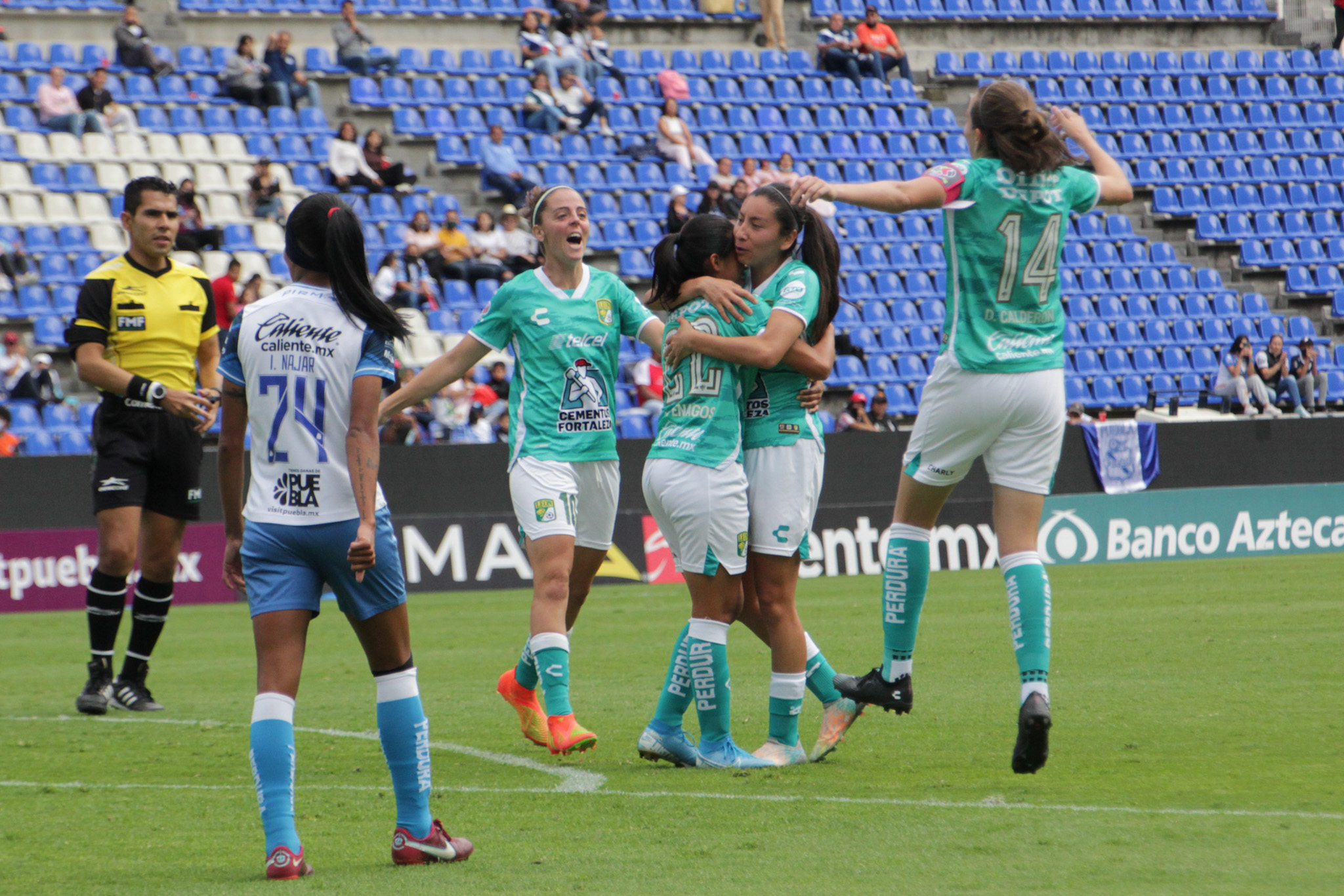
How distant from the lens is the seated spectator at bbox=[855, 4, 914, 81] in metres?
27.2

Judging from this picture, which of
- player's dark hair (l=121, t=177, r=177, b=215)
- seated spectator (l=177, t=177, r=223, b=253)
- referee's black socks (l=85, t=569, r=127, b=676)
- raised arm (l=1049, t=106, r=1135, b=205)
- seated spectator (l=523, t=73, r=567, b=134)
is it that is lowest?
referee's black socks (l=85, t=569, r=127, b=676)

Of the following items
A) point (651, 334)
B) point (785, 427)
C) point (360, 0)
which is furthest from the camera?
point (360, 0)

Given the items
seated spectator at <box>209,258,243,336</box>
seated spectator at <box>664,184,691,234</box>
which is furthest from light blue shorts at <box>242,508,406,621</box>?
seated spectator at <box>664,184,691,234</box>

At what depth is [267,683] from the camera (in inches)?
176

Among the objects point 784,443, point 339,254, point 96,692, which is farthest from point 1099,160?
point 96,692

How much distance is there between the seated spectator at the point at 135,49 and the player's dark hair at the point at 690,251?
1731cm

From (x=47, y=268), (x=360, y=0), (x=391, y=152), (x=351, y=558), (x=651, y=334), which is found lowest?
(x=351, y=558)

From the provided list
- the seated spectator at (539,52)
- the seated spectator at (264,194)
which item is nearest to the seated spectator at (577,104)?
the seated spectator at (539,52)

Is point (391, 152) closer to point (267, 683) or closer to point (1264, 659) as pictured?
point (1264, 659)

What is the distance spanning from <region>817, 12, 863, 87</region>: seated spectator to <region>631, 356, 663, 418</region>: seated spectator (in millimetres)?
9831

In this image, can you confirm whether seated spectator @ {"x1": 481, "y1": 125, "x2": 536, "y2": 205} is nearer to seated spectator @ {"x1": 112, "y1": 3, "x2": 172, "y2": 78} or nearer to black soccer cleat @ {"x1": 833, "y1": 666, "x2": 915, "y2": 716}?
seated spectator @ {"x1": 112, "y1": 3, "x2": 172, "y2": 78}

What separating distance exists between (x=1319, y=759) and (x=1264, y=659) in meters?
3.10

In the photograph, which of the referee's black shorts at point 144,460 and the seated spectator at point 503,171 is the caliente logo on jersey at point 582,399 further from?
the seated spectator at point 503,171

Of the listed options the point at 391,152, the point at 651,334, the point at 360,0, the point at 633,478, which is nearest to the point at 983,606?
the point at 633,478
